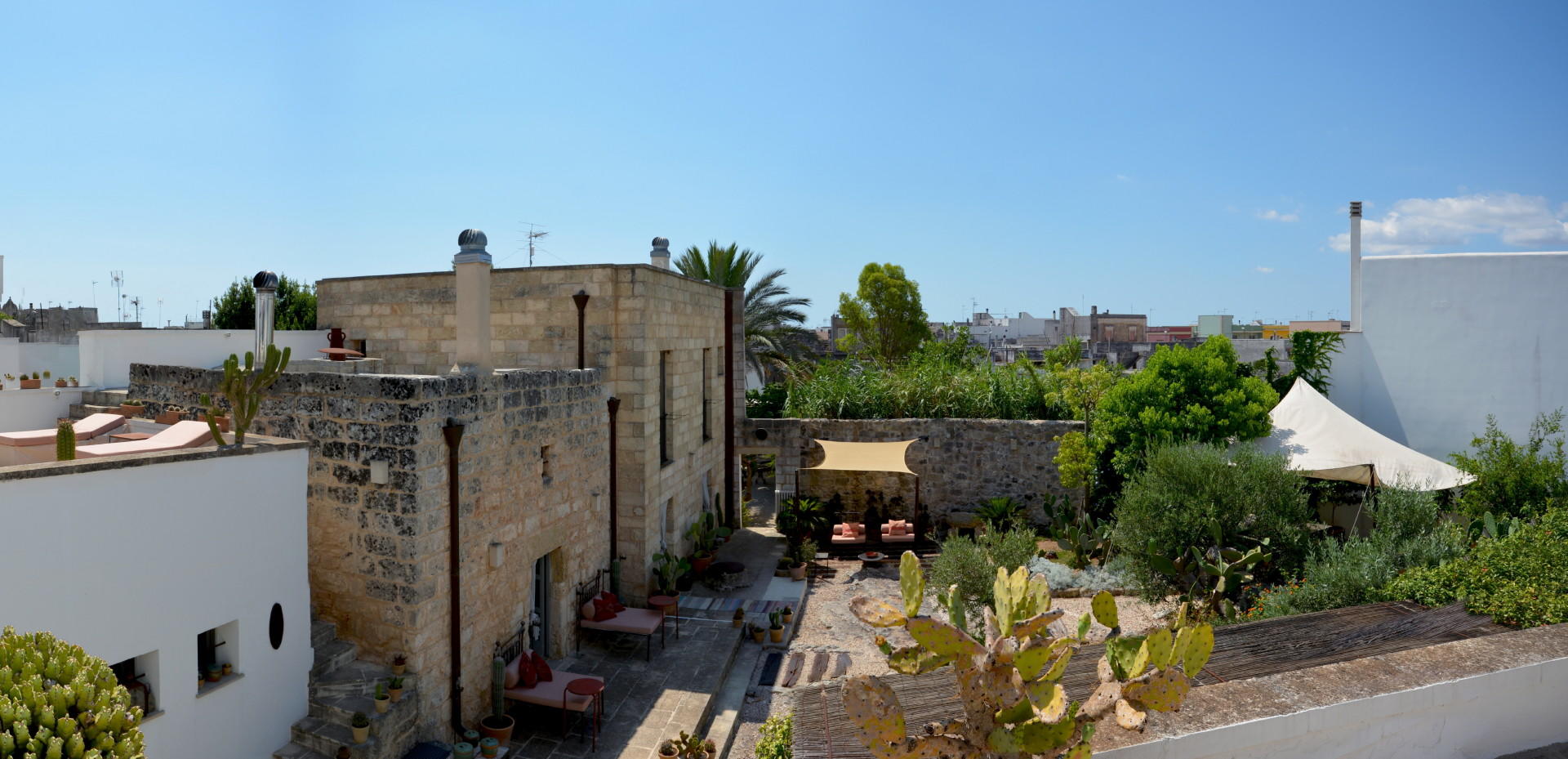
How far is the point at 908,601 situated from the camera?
4.19 metres

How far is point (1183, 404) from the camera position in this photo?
608 inches

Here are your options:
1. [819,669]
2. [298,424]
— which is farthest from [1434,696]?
[298,424]

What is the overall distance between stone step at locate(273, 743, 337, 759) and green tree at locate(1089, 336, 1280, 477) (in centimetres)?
1284

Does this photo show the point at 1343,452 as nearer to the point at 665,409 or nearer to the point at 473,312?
the point at 665,409

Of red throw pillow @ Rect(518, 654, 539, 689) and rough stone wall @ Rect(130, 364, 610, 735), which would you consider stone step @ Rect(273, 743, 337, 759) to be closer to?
rough stone wall @ Rect(130, 364, 610, 735)

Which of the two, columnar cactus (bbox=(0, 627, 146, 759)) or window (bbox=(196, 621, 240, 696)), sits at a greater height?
columnar cactus (bbox=(0, 627, 146, 759))

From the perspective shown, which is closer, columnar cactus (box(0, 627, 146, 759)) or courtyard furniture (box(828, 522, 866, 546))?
columnar cactus (box(0, 627, 146, 759))

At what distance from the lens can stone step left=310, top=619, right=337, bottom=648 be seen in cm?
782

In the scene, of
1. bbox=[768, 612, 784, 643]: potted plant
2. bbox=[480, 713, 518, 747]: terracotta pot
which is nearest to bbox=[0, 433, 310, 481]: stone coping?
bbox=[480, 713, 518, 747]: terracotta pot

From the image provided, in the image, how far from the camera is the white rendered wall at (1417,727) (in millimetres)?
4352

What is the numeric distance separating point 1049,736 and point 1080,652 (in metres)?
2.52

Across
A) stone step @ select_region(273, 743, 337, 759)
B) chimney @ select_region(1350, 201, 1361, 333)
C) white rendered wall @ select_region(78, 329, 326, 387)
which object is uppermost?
chimney @ select_region(1350, 201, 1361, 333)

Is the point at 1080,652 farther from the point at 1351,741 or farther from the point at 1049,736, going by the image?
the point at 1049,736

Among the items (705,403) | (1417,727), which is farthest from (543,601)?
(1417,727)
